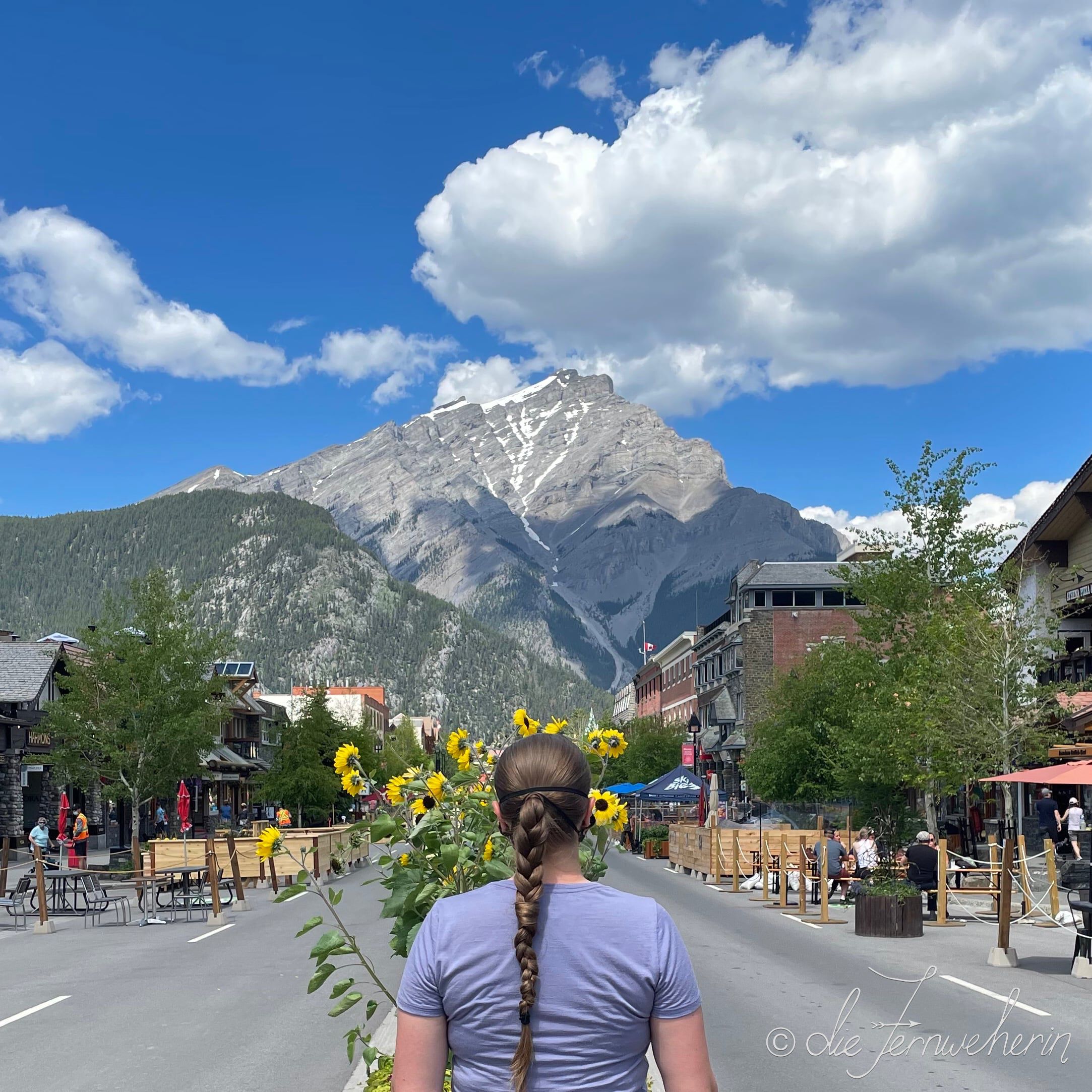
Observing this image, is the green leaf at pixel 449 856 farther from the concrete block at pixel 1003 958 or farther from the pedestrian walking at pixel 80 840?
the pedestrian walking at pixel 80 840

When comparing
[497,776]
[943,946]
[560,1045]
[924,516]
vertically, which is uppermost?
[924,516]

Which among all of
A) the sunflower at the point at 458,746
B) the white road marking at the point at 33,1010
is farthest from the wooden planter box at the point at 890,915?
the sunflower at the point at 458,746

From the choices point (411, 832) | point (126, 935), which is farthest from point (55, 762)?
point (411, 832)

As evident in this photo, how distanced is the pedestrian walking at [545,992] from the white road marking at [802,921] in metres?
19.1

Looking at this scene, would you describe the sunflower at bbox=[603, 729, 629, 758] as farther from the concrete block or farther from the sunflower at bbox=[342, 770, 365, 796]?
the concrete block

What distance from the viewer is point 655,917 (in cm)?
299

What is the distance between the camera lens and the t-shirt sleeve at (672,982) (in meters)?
2.93

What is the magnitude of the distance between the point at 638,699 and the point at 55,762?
104 m

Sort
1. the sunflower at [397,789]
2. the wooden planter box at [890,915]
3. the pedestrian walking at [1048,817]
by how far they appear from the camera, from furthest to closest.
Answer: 1. the pedestrian walking at [1048,817]
2. the wooden planter box at [890,915]
3. the sunflower at [397,789]

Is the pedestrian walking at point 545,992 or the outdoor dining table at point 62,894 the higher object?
the pedestrian walking at point 545,992

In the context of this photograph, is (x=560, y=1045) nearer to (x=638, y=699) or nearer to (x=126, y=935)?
(x=126, y=935)

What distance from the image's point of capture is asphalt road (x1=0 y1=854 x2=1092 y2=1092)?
9703 mm

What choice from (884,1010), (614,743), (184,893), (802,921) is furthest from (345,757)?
(184,893)

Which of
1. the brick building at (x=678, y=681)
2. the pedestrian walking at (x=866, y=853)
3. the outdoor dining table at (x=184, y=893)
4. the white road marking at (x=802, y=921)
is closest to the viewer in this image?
the white road marking at (x=802, y=921)
